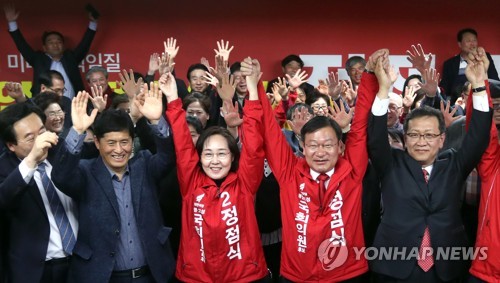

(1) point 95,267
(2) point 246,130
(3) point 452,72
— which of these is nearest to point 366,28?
(3) point 452,72

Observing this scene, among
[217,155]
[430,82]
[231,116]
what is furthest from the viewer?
[430,82]

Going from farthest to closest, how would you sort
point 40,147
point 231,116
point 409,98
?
point 409,98
point 231,116
point 40,147

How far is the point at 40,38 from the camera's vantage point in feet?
23.6

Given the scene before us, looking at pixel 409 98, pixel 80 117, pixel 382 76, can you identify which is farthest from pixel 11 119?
pixel 409 98

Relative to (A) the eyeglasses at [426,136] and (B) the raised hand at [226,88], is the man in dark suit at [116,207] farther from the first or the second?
(A) the eyeglasses at [426,136]

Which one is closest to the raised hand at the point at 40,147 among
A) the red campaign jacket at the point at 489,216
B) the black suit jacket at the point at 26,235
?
the black suit jacket at the point at 26,235

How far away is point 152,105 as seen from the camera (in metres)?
3.45

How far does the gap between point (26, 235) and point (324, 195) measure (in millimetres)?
1547

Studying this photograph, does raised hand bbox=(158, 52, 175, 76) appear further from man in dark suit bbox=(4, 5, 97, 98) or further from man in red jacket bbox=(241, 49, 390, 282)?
man in dark suit bbox=(4, 5, 97, 98)

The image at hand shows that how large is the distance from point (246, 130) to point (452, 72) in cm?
459

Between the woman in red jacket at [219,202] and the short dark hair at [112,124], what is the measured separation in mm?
234

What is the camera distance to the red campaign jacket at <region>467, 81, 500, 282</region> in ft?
10.2

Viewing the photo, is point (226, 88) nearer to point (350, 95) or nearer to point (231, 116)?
point (231, 116)

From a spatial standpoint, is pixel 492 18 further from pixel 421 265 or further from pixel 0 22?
pixel 0 22
